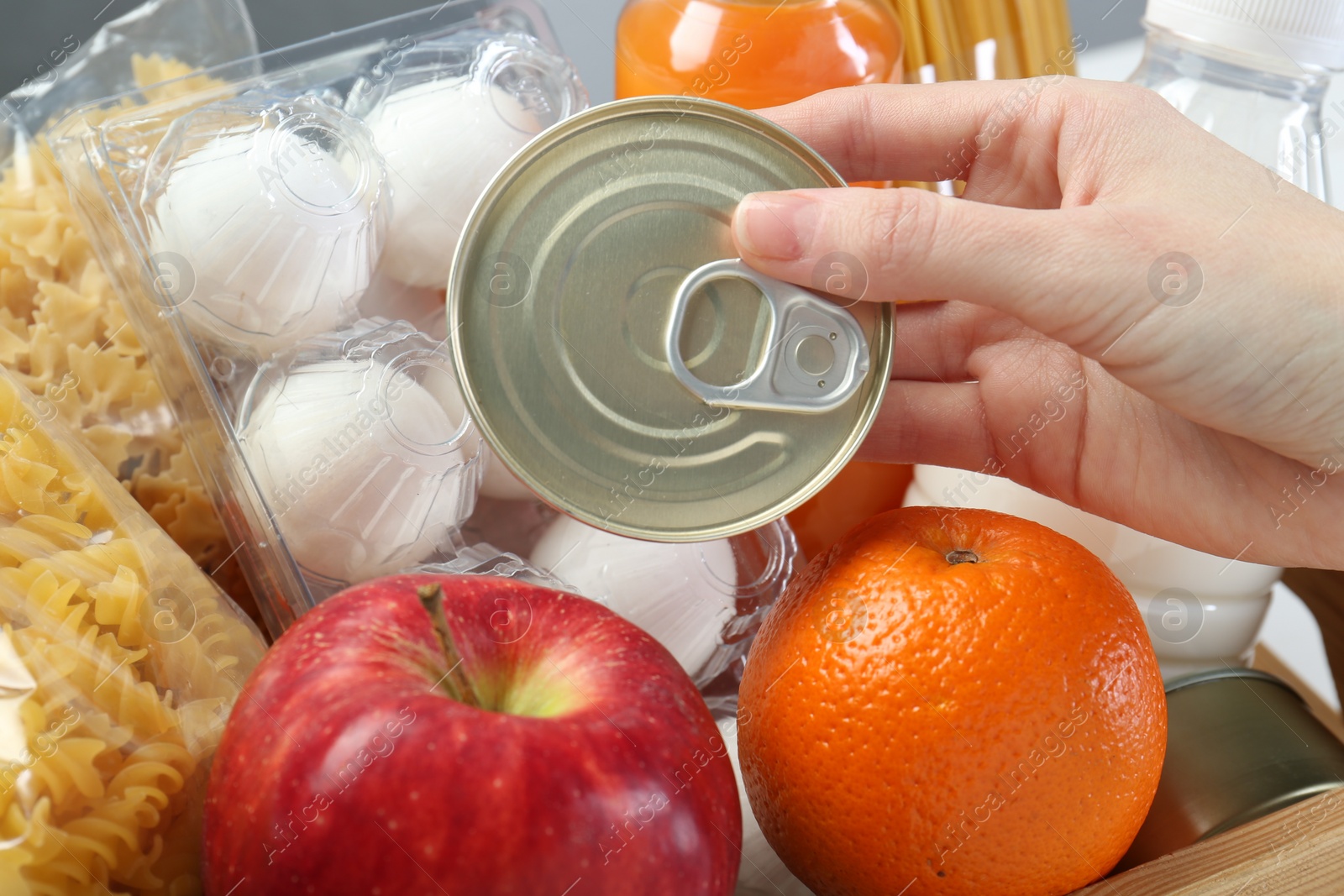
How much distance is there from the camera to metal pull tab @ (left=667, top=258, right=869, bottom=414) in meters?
0.50

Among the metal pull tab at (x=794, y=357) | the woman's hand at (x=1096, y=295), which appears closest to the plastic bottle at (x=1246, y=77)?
the woman's hand at (x=1096, y=295)

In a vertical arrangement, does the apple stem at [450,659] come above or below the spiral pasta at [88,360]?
below

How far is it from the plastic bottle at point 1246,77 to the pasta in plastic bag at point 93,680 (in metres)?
0.70

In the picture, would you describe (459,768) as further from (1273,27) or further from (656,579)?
(1273,27)

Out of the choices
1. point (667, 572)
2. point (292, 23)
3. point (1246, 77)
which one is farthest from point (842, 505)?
point (292, 23)

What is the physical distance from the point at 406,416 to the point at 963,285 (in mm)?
320

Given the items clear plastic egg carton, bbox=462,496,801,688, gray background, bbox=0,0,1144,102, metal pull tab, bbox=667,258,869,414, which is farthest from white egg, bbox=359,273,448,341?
gray background, bbox=0,0,1144,102

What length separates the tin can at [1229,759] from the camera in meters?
0.59

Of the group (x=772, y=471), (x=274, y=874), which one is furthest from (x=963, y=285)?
(x=274, y=874)

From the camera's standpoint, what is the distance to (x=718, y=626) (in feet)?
2.20

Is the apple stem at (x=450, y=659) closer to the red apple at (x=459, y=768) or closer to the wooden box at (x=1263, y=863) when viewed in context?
the red apple at (x=459, y=768)

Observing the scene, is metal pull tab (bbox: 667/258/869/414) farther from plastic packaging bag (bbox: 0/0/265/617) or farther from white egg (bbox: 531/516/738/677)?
plastic packaging bag (bbox: 0/0/265/617)

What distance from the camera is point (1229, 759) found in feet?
2.02

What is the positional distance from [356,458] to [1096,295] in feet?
1.33
